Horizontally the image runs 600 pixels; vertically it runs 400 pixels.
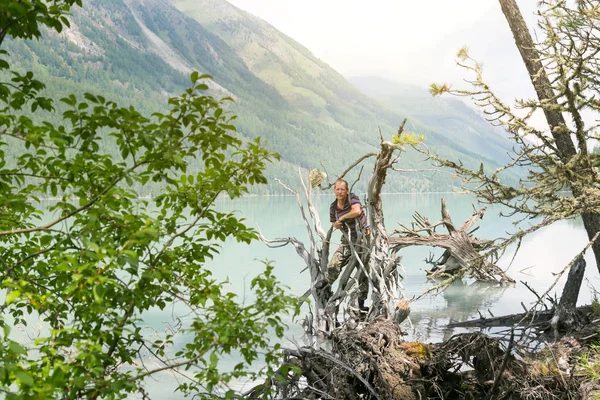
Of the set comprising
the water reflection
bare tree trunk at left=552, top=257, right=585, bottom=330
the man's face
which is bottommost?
bare tree trunk at left=552, top=257, right=585, bottom=330

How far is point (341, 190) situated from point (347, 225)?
470 mm

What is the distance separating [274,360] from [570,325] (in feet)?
19.1

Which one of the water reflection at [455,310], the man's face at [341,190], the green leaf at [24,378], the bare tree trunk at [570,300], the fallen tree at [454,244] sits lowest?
the green leaf at [24,378]

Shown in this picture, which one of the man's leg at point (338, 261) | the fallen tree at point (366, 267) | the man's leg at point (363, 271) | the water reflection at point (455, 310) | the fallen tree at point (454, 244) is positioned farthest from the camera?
the fallen tree at point (454, 244)

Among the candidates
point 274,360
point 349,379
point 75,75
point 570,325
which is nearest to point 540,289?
point 570,325

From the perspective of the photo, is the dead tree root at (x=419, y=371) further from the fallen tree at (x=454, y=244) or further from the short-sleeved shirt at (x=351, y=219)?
the fallen tree at (x=454, y=244)

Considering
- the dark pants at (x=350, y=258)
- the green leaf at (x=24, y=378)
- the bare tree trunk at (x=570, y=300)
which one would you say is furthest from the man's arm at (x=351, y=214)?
the green leaf at (x=24, y=378)

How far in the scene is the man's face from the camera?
312 inches

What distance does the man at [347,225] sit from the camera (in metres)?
7.94

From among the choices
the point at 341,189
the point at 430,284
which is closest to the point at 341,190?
the point at 341,189

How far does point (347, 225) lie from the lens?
8070mm

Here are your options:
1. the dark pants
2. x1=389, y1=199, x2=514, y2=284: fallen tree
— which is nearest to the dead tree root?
the dark pants

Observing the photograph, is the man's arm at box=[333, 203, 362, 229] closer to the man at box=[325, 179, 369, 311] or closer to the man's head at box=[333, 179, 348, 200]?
the man at box=[325, 179, 369, 311]

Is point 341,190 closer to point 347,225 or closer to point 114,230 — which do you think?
point 347,225
